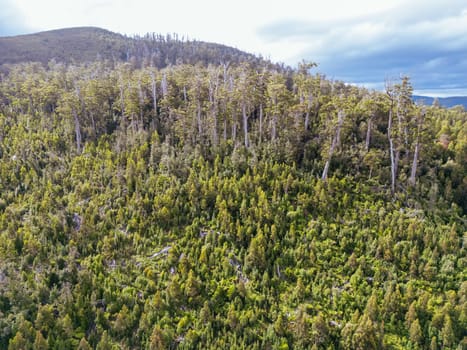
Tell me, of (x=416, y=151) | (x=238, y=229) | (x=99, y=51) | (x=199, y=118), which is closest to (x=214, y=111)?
(x=199, y=118)

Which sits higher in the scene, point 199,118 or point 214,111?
point 214,111

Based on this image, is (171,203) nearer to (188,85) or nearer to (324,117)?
(324,117)

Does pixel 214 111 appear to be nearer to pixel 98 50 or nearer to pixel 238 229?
pixel 238 229

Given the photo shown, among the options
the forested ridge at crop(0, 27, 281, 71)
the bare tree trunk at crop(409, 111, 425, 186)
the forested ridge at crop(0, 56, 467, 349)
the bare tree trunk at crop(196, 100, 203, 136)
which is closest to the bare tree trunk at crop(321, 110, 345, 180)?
the forested ridge at crop(0, 56, 467, 349)

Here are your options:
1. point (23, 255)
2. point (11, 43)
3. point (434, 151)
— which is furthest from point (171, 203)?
point (11, 43)

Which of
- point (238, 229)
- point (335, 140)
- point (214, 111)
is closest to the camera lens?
point (238, 229)

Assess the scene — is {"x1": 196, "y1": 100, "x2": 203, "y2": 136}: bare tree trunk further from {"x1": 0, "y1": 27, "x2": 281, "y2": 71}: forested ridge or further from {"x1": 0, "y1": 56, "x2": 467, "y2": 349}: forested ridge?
{"x1": 0, "y1": 27, "x2": 281, "y2": 71}: forested ridge

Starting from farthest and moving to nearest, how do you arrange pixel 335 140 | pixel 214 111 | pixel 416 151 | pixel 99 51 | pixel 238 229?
pixel 99 51 < pixel 214 111 < pixel 335 140 < pixel 416 151 < pixel 238 229

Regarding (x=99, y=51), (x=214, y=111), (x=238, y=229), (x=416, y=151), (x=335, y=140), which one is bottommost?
(x=238, y=229)
